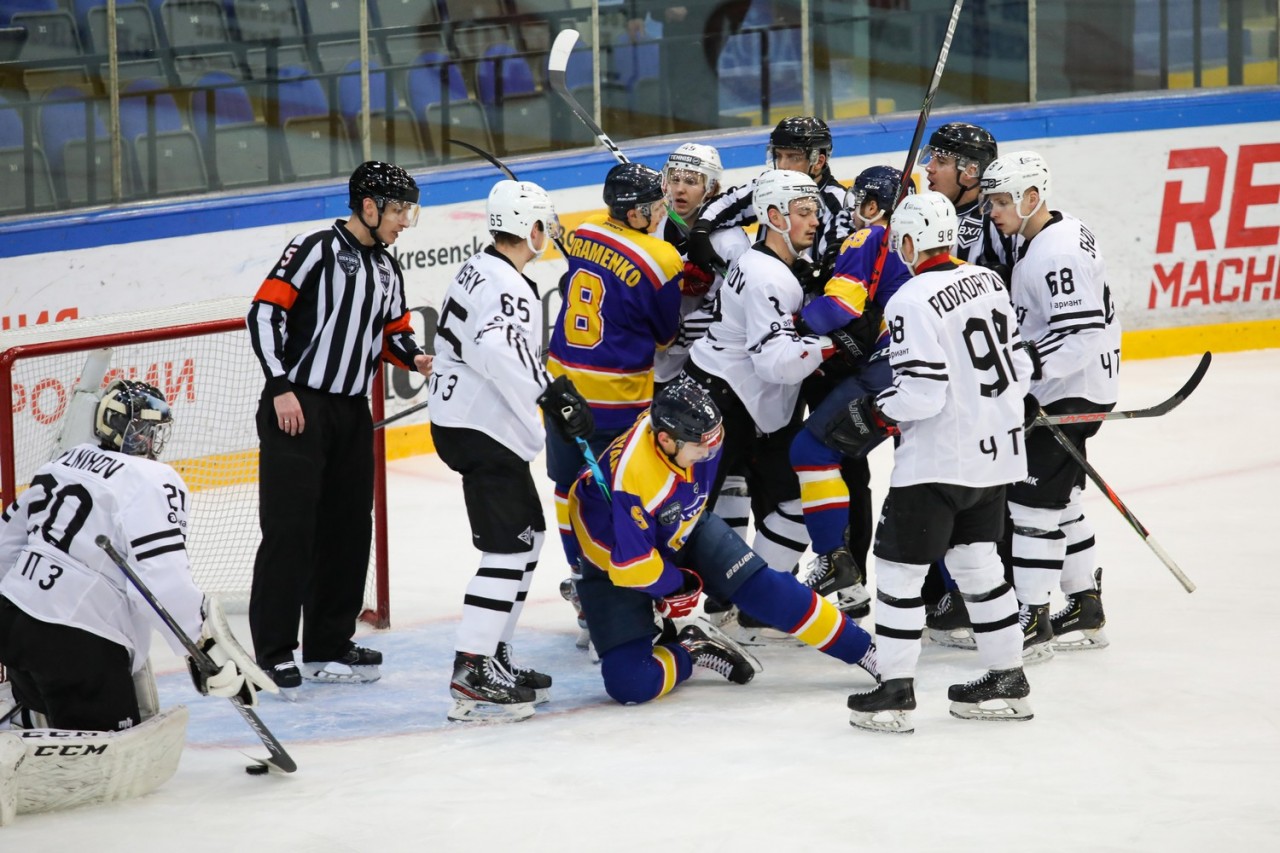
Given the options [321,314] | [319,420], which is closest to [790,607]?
[319,420]

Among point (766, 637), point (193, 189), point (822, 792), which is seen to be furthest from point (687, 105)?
point (822, 792)

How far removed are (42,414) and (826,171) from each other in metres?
2.39

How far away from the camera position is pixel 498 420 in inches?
158

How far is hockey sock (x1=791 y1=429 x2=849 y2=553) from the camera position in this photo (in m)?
4.41

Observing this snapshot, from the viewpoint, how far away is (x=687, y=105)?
787 centimetres

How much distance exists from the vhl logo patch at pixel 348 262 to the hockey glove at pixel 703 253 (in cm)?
98

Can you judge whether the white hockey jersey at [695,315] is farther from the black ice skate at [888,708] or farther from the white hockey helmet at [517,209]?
the black ice skate at [888,708]

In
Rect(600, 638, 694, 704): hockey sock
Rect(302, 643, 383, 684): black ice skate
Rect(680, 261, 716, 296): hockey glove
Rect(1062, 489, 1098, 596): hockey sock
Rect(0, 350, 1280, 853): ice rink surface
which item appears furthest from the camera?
Rect(680, 261, 716, 296): hockey glove

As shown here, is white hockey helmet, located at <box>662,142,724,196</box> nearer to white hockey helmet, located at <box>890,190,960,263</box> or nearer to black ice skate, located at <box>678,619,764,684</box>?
white hockey helmet, located at <box>890,190,960,263</box>

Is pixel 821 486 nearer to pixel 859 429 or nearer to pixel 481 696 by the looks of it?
pixel 859 429

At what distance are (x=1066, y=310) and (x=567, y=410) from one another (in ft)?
4.37

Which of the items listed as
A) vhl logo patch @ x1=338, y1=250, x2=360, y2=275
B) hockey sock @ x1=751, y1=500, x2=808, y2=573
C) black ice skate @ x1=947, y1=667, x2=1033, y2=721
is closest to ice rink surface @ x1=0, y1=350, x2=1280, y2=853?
black ice skate @ x1=947, y1=667, x2=1033, y2=721

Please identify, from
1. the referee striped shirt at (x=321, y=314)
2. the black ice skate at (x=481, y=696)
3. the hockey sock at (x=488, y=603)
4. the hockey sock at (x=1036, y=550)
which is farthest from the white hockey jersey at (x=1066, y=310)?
the referee striped shirt at (x=321, y=314)

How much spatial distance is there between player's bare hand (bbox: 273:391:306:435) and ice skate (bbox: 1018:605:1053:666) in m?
1.94
